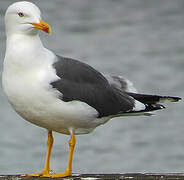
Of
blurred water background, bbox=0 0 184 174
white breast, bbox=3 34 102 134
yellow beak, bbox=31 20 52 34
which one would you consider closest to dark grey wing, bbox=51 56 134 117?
white breast, bbox=3 34 102 134

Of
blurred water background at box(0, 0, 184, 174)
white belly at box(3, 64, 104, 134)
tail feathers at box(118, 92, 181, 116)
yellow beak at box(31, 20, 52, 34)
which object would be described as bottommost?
white belly at box(3, 64, 104, 134)

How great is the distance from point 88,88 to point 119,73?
764cm

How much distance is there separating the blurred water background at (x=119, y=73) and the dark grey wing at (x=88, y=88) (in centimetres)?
A: 458

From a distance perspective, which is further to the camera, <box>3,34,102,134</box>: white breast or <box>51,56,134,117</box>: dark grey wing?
<box>51,56,134,117</box>: dark grey wing

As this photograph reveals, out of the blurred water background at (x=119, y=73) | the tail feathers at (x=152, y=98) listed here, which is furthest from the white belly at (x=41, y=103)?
the blurred water background at (x=119, y=73)

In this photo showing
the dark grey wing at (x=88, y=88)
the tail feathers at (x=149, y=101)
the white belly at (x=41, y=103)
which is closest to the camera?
the white belly at (x=41, y=103)

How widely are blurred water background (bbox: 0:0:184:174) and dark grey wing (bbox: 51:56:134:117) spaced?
458 centimetres

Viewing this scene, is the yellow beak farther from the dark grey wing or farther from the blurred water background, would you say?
the blurred water background

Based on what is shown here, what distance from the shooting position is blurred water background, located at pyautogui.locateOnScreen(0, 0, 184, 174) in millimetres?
10984

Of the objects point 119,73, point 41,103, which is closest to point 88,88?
point 41,103

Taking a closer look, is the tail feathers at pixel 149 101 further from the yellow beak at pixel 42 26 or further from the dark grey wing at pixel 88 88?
the yellow beak at pixel 42 26

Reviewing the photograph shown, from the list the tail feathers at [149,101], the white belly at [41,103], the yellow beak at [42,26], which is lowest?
the white belly at [41,103]

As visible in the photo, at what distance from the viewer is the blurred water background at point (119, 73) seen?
36.0 ft

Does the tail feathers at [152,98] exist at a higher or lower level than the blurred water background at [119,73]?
lower
